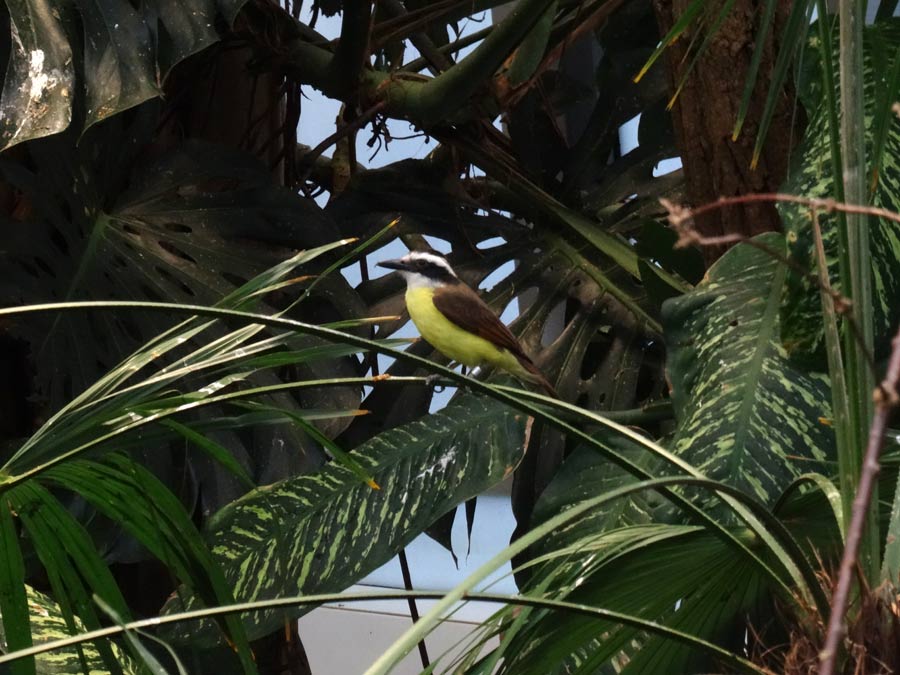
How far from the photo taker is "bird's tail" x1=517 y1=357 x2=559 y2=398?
5.95 ft

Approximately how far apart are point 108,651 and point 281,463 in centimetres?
91

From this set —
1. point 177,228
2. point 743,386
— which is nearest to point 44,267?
point 177,228

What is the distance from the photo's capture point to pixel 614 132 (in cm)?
222

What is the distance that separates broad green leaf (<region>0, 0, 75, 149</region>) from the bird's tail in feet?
2.84

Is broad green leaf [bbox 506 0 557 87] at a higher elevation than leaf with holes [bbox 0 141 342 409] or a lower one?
higher

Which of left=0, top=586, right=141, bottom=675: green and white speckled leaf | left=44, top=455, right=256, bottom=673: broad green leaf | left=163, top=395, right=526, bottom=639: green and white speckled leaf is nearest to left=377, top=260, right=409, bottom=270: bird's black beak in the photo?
left=163, top=395, right=526, bottom=639: green and white speckled leaf

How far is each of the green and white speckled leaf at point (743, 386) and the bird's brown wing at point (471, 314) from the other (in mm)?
695

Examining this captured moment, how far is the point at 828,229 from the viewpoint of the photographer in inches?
45.3

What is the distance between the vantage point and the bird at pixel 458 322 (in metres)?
1.92

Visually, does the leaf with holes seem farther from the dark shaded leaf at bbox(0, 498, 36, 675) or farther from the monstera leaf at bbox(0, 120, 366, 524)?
the dark shaded leaf at bbox(0, 498, 36, 675)

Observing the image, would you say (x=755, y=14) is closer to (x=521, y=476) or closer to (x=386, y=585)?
(x=521, y=476)

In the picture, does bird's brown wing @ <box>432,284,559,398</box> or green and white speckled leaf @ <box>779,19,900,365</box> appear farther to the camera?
bird's brown wing @ <box>432,284,559,398</box>

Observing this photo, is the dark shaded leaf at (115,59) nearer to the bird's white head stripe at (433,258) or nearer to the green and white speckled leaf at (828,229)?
the bird's white head stripe at (433,258)

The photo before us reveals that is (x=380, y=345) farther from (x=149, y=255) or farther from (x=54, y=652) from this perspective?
(x=149, y=255)
